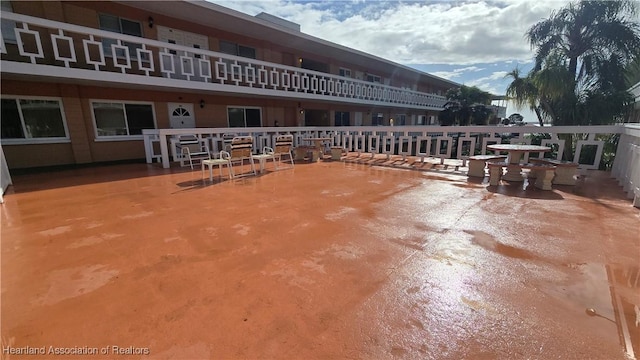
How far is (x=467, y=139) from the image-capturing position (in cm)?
675

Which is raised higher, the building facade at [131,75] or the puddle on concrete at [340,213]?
the building facade at [131,75]

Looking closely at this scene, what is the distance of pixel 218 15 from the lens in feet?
32.7

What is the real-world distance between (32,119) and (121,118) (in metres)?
2.29

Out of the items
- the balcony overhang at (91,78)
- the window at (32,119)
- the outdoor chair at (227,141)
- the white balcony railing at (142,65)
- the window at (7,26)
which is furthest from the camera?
the outdoor chair at (227,141)

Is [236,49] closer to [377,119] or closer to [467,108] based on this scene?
[377,119]

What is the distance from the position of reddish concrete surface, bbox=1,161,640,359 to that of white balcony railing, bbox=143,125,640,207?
4.42 feet

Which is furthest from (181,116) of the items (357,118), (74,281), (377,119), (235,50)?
(377,119)

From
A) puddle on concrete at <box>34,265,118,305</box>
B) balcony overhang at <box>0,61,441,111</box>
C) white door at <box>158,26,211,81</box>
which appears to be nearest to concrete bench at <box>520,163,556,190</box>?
puddle on concrete at <box>34,265,118,305</box>

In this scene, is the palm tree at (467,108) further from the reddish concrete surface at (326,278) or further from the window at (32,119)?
the window at (32,119)

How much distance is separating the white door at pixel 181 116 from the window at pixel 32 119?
130 inches

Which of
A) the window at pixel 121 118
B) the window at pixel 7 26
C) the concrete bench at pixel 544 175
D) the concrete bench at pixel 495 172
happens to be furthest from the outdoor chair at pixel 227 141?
the concrete bench at pixel 544 175

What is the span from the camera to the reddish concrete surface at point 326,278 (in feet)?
5.49

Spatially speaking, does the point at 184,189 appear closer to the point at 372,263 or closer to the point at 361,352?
the point at 372,263

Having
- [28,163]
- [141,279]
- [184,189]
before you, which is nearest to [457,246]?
[141,279]
